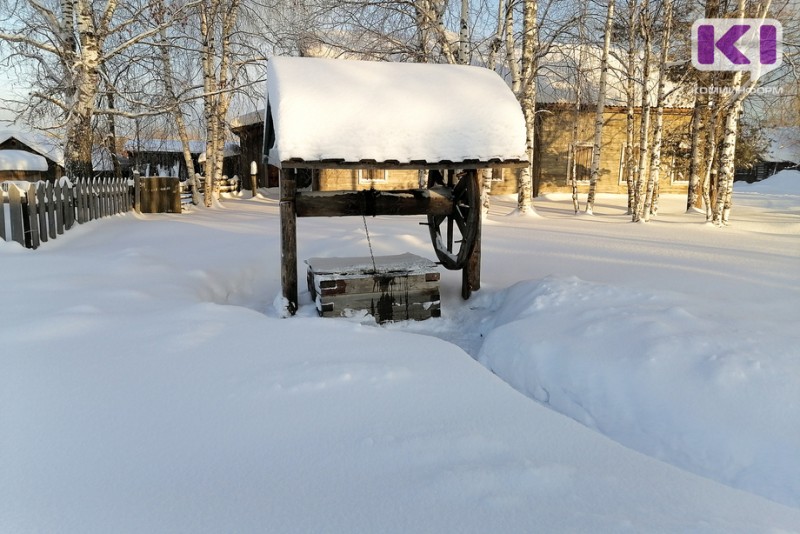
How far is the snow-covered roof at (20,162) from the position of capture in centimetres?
1870

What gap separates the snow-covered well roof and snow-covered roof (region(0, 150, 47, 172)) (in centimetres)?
1843

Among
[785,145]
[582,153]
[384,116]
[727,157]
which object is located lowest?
[384,116]

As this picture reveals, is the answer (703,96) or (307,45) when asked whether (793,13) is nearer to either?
(703,96)

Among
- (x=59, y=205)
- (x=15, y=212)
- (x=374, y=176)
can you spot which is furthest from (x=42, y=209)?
(x=374, y=176)

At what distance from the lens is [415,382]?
118 inches

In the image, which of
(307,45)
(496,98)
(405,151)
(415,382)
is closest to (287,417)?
(415,382)

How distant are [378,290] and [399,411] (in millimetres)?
3062

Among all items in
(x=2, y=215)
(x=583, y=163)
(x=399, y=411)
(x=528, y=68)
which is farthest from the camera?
(x=583, y=163)

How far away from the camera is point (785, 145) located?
4759 centimetres

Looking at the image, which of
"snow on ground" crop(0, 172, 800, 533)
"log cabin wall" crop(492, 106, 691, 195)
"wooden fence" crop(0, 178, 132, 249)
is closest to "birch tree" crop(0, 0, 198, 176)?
"wooden fence" crop(0, 178, 132, 249)

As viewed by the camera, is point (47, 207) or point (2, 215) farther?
point (47, 207)

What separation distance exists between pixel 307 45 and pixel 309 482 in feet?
54.1

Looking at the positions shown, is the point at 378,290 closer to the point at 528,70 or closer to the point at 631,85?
the point at 528,70

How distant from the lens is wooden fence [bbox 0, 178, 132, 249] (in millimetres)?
6797
